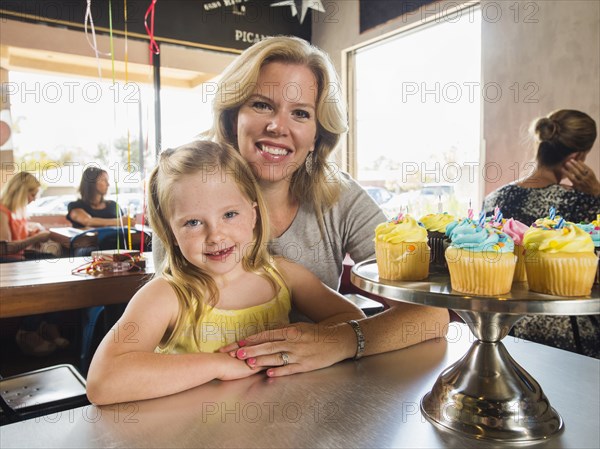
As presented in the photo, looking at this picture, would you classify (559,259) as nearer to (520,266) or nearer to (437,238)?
(520,266)

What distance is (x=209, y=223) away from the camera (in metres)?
1.21

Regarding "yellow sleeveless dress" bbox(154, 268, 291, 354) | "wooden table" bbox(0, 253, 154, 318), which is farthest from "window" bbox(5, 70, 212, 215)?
"yellow sleeveless dress" bbox(154, 268, 291, 354)

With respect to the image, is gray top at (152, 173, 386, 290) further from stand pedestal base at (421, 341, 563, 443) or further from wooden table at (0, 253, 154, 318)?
wooden table at (0, 253, 154, 318)

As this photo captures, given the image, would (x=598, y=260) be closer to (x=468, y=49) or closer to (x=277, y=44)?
(x=277, y=44)

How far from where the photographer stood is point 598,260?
37.3 inches

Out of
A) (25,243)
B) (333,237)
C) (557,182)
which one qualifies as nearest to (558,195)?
(557,182)

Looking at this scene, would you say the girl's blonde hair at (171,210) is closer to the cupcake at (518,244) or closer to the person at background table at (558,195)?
the cupcake at (518,244)

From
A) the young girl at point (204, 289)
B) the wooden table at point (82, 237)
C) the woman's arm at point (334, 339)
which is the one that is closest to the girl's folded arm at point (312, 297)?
the young girl at point (204, 289)

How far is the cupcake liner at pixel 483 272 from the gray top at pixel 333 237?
2.04 ft

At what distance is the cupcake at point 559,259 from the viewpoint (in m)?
0.86

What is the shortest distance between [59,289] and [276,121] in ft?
4.42

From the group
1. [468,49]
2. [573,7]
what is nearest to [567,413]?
[573,7]

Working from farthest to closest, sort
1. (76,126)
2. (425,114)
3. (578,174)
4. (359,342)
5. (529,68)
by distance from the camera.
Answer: (76,126)
(425,114)
(529,68)
(578,174)
(359,342)

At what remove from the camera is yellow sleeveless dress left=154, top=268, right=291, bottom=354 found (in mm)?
1187
